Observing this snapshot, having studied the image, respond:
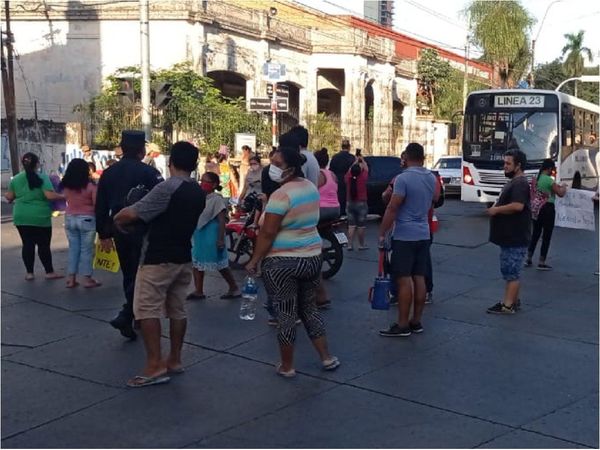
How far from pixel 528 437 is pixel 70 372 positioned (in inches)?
140

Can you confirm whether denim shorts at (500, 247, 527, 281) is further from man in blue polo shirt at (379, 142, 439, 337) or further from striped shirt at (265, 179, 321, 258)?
striped shirt at (265, 179, 321, 258)

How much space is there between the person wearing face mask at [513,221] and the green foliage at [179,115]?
58.0 feet

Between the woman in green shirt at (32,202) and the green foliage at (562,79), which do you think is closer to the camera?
the woman in green shirt at (32,202)

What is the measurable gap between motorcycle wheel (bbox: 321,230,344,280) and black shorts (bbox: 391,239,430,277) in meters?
2.98

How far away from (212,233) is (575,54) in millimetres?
70788

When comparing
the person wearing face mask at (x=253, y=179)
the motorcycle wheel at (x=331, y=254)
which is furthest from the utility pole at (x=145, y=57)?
the motorcycle wheel at (x=331, y=254)

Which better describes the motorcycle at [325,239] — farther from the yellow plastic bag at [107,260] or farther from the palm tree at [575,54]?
the palm tree at [575,54]

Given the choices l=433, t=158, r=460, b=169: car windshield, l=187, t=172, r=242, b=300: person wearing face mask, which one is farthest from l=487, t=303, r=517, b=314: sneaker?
l=433, t=158, r=460, b=169: car windshield

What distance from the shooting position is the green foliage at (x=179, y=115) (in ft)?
82.9

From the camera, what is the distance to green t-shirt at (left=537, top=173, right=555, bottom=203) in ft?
38.3

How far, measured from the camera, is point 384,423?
544 centimetres

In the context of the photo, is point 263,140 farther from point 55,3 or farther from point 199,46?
point 55,3

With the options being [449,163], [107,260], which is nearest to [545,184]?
[107,260]

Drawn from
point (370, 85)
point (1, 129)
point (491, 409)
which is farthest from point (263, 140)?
point (491, 409)
